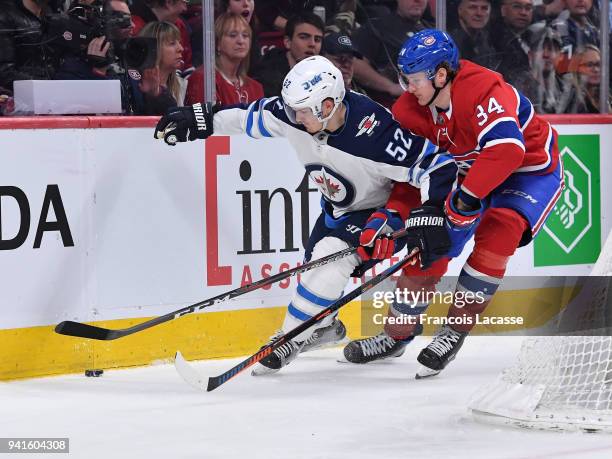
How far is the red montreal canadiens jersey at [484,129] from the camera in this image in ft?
13.7

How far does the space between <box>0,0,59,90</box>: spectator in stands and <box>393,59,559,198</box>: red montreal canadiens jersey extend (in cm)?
126

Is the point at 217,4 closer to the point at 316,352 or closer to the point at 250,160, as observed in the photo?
the point at 250,160

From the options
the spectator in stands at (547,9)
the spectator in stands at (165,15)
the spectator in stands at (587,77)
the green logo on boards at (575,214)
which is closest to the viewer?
the spectator in stands at (165,15)

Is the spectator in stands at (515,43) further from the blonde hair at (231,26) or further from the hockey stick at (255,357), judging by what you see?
the hockey stick at (255,357)

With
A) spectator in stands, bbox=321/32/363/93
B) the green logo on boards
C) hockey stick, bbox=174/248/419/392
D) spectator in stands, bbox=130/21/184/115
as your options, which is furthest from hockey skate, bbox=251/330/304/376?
the green logo on boards

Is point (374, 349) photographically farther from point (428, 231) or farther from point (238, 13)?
point (238, 13)

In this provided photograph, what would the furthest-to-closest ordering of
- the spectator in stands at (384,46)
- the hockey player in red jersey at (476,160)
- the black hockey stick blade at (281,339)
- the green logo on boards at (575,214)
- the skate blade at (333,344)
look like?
the green logo on boards at (575,214)
the spectator in stands at (384,46)
the skate blade at (333,344)
the hockey player in red jersey at (476,160)
the black hockey stick blade at (281,339)

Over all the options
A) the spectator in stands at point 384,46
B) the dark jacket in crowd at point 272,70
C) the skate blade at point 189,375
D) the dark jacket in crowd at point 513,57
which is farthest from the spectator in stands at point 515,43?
the skate blade at point 189,375

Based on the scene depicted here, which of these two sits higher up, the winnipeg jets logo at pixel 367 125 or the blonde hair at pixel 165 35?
the blonde hair at pixel 165 35

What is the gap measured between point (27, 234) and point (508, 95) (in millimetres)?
1676

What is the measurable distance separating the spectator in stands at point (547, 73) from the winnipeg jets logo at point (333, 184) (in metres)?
1.72

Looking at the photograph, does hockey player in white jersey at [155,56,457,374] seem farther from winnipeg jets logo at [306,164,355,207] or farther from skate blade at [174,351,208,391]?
skate blade at [174,351,208,391]

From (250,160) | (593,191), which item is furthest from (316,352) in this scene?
(593,191)

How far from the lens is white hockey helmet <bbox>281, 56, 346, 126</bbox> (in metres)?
4.16
